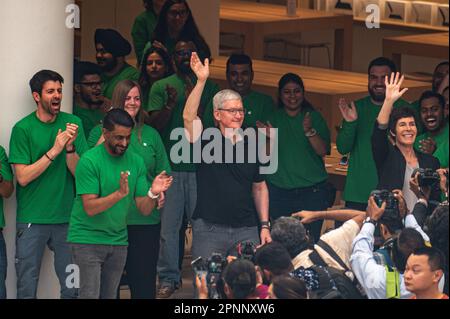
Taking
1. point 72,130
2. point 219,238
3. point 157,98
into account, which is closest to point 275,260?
point 219,238

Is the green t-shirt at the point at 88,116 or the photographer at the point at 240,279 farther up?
the green t-shirt at the point at 88,116

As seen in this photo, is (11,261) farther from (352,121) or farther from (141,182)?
(352,121)

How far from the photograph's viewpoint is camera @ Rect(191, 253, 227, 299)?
1069cm

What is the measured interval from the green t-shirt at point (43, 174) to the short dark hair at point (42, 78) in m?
0.17

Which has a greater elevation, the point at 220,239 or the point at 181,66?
the point at 181,66

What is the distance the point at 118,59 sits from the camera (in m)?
12.3

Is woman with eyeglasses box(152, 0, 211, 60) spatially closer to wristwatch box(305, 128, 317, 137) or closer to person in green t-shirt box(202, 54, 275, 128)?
person in green t-shirt box(202, 54, 275, 128)

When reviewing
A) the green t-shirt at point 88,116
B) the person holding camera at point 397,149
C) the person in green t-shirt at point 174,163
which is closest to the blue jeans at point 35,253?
the person in green t-shirt at point 174,163

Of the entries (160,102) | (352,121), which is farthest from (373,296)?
(160,102)

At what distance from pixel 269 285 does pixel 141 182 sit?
3.24 feet

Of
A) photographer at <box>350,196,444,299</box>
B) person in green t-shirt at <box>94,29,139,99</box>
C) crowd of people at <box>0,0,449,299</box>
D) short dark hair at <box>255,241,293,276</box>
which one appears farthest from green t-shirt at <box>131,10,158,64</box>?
photographer at <box>350,196,444,299</box>

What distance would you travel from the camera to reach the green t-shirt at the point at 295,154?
11.8m

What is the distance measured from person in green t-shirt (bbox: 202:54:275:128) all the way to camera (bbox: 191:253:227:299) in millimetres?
1231

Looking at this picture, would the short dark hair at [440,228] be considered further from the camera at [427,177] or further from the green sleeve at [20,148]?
the green sleeve at [20,148]
